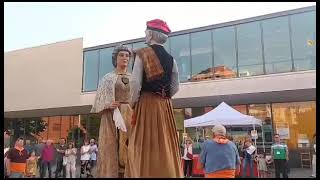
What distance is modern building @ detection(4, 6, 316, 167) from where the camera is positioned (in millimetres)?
20406

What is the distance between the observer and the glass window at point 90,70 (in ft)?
89.2

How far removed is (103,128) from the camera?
458cm

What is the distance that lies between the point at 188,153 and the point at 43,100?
49.6ft

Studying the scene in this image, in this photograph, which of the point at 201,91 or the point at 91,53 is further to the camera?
the point at 91,53

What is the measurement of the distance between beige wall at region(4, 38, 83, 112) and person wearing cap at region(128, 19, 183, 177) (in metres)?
23.5

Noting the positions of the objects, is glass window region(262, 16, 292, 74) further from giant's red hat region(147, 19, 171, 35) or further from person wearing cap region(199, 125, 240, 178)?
giant's red hat region(147, 19, 171, 35)

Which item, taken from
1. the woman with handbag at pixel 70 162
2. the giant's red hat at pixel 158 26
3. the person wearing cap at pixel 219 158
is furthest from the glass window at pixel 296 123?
the giant's red hat at pixel 158 26

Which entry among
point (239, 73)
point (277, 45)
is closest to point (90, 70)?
point (239, 73)

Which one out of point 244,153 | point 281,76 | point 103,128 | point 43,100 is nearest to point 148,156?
point 103,128

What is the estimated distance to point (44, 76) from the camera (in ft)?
96.9

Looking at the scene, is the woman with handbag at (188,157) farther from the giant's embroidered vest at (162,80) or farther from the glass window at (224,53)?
the giant's embroidered vest at (162,80)

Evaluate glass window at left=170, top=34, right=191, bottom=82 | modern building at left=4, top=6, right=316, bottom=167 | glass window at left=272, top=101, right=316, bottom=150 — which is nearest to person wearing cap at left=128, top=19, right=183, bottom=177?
modern building at left=4, top=6, right=316, bottom=167

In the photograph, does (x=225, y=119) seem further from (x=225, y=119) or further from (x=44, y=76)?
(x=44, y=76)

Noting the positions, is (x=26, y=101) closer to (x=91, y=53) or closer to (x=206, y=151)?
(x=91, y=53)
